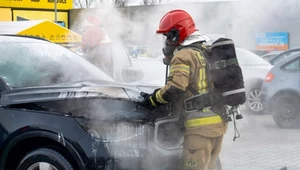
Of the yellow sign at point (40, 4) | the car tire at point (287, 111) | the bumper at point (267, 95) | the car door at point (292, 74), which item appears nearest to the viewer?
the car tire at point (287, 111)

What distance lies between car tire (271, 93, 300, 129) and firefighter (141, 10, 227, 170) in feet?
19.5

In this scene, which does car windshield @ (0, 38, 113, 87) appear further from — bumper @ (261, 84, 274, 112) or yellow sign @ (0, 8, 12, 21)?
yellow sign @ (0, 8, 12, 21)

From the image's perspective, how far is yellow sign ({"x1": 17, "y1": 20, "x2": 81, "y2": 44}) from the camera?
9918mm

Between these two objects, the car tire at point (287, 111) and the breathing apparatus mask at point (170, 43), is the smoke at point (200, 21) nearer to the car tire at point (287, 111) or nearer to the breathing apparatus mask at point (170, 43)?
the breathing apparatus mask at point (170, 43)

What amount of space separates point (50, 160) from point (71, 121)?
1.19ft

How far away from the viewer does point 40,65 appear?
5.59 m

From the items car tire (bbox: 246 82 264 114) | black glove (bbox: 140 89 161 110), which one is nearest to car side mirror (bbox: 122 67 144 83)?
black glove (bbox: 140 89 161 110)

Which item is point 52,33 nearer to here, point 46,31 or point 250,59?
point 46,31

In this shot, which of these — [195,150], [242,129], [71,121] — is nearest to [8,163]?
[71,121]

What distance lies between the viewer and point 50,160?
4.54 meters

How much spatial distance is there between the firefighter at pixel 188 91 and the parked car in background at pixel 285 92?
5.97 metres

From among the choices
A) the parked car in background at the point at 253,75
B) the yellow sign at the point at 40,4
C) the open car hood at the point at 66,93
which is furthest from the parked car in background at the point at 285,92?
the yellow sign at the point at 40,4

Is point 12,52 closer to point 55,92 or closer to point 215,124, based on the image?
point 55,92

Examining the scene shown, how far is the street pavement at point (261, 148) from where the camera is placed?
699 centimetres
